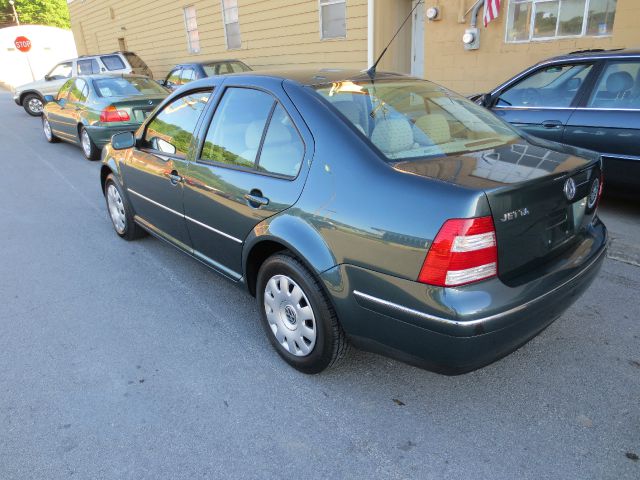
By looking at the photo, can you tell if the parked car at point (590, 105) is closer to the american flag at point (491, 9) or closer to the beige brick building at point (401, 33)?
the beige brick building at point (401, 33)

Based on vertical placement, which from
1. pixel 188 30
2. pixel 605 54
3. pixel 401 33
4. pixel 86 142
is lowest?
pixel 86 142

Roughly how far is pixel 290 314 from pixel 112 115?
672 centimetres

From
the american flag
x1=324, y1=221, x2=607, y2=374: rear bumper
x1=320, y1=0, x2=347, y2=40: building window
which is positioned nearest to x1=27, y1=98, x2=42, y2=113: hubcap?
x1=320, y1=0, x2=347, y2=40: building window

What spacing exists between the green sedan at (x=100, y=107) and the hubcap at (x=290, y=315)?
6.43 metres

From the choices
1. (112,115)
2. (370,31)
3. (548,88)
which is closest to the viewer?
(548,88)

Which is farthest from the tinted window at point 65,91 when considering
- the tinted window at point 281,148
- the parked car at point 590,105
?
the tinted window at point 281,148

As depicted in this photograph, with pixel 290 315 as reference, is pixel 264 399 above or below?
below

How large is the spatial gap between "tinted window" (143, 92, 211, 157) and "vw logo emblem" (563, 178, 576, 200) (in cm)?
233

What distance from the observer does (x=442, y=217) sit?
6.50ft

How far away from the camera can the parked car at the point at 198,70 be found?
1093cm

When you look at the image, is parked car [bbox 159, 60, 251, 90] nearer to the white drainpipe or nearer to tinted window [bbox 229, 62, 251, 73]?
tinted window [bbox 229, 62, 251, 73]

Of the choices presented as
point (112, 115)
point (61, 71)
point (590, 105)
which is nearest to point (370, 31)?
point (112, 115)

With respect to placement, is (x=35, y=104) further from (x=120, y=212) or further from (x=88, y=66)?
(x=120, y=212)

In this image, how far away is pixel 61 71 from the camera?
15.5m
